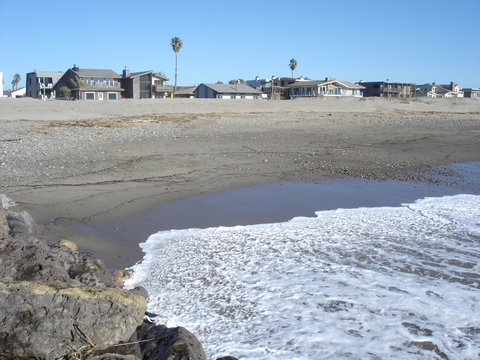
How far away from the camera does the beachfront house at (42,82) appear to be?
67.2m

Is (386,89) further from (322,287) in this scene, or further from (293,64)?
(322,287)

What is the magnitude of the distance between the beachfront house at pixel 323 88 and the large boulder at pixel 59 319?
2653 inches

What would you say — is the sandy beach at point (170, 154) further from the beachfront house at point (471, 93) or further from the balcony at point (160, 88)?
the beachfront house at point (471, 93)

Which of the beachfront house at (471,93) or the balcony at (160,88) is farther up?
the beachfront house at (471,93)

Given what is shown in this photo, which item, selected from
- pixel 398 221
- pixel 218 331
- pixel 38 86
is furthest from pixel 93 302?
pixel 38 86

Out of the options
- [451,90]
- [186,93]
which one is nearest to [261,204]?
[186,93]

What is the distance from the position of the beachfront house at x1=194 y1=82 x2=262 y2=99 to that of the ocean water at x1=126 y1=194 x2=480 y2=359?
58.6m

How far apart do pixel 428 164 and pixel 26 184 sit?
37.6 feet

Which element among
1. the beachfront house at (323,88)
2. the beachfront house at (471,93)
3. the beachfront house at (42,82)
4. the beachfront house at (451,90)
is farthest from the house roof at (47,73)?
the beachfront house at (471,93)

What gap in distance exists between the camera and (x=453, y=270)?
19.5 ft

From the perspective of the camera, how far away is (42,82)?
68.1 meters

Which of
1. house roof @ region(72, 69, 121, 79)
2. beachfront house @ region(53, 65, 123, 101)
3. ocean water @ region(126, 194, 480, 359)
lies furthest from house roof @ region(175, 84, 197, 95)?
ocean water @ region(126, 194, 480, 359)

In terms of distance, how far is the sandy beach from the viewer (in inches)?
349

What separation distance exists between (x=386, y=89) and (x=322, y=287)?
84201 mm
